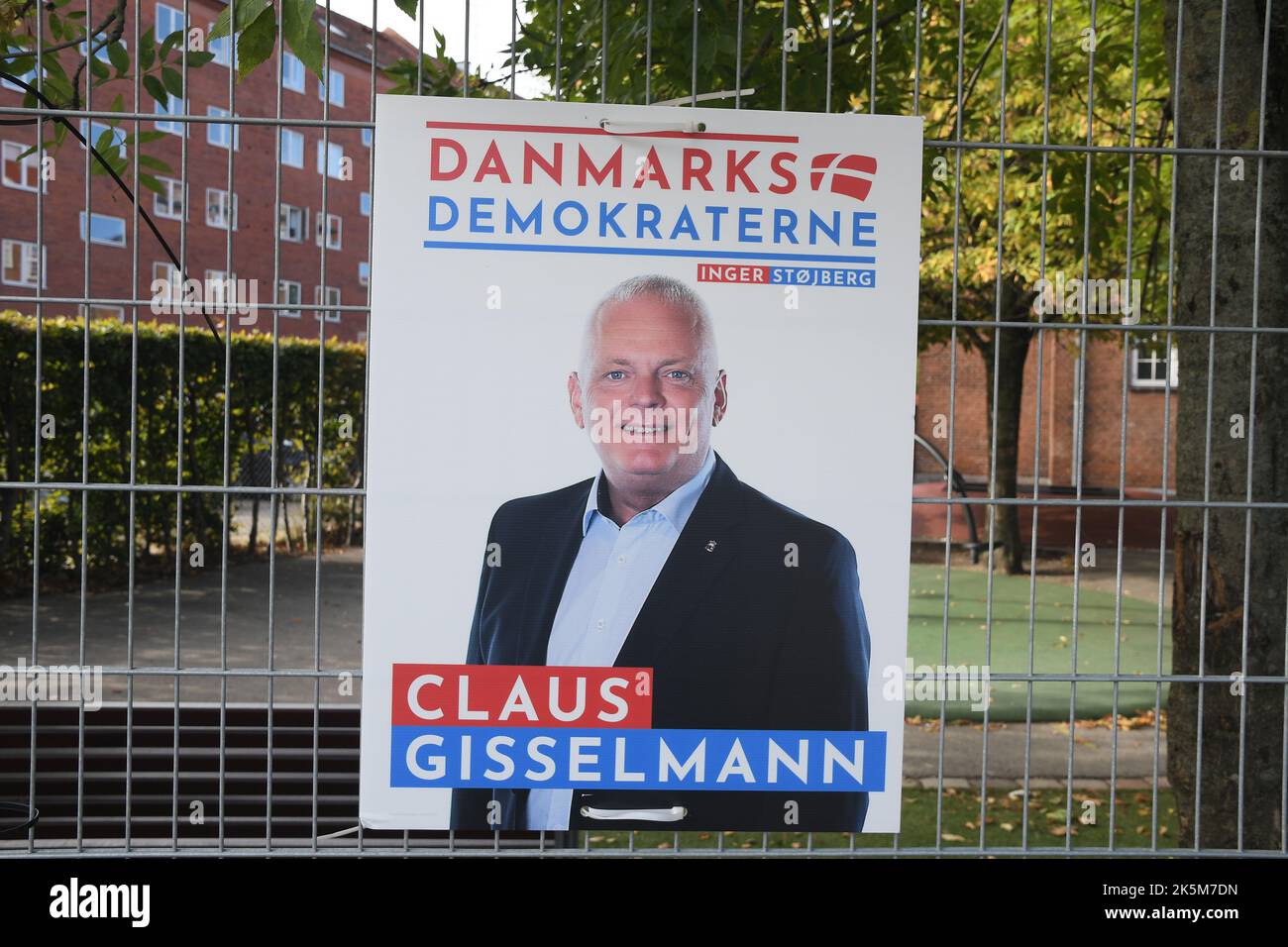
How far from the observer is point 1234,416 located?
4.30 m

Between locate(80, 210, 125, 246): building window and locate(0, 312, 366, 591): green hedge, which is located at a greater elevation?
locate(80, 210, 125, 246): building window

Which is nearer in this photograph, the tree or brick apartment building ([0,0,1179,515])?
the tree

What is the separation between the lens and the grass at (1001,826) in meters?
5.84

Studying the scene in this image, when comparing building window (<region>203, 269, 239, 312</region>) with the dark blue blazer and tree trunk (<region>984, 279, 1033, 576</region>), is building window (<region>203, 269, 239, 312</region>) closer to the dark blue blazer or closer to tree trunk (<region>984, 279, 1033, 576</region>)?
the dark blue blazer

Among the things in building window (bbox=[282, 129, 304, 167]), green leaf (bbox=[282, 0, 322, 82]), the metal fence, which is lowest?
the metal fence

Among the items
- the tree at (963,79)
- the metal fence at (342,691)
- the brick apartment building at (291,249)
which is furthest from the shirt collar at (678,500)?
the brick apartment building at (291,249)

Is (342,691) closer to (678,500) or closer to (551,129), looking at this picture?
(678,500)

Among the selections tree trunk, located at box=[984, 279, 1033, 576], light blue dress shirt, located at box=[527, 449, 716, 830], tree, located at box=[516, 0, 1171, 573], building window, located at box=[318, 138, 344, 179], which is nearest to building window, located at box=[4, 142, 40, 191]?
building window, located at box=[318, 138, 344, 179]

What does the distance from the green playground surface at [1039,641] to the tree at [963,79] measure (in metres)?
2.65

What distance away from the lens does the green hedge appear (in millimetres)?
10906

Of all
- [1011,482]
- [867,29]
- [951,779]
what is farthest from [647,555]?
[1011,482]

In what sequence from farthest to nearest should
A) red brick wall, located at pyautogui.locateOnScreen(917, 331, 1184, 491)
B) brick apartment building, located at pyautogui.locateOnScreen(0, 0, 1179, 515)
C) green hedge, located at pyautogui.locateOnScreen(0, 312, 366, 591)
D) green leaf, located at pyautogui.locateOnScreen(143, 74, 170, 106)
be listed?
red brick wall, located at pyautogui.locateOnScreen(917, 331, 1184, 491) → brick apartment building, located at pyautogui.locateOnScreen(0, 0, 1179, 515) → green hedge, located at pyautogui.locateOnScreen(0, 312, 366, 591) → green leaf, located at pyautogui.locateOnScreen(143, 74, 170, 106)

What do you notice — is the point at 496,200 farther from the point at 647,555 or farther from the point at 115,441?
the point at 115,441

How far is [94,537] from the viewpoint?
11734 mm
